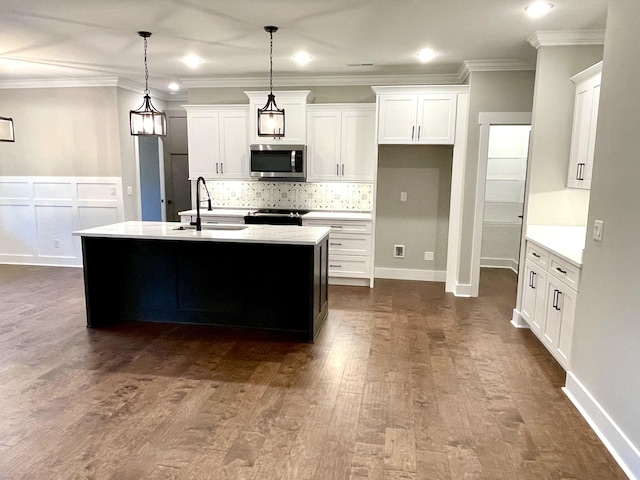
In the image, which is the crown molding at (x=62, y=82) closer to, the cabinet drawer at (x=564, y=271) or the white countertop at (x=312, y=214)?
the white countertop at (x=312, y=214)

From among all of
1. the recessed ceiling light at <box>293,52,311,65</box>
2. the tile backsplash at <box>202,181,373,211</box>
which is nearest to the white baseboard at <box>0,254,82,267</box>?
the tile backsplash at <box>202,181,373,211</box>

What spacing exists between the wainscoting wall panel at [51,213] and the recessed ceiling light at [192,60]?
81.7 inches

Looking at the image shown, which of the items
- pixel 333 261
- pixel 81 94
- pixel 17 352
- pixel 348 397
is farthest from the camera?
pixel 81 94

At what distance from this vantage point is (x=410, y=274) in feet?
19.6

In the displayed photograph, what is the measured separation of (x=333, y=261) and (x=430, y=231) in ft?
4.54

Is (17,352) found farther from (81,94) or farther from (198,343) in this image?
(81,94)

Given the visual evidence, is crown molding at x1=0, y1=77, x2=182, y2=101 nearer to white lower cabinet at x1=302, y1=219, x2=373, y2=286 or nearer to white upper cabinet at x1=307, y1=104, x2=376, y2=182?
white upper cabinet at x1=307, y1=104, x2=376, y2=182

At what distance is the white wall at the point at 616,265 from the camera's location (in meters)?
2.19

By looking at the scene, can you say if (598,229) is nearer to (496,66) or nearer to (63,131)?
(496,66)

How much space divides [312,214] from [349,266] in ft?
2.70

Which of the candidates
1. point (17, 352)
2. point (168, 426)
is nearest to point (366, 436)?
point (168, 426)

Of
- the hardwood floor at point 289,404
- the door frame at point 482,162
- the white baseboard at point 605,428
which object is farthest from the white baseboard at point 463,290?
the white baseboard at point 605,428

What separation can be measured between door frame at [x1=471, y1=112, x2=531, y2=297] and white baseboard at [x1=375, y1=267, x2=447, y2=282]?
27.7 inches

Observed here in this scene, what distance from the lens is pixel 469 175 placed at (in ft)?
16.6
